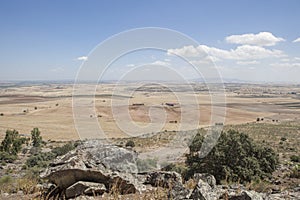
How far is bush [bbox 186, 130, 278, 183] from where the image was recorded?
16562 mm

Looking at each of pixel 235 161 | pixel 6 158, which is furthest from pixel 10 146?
pixel 235 161

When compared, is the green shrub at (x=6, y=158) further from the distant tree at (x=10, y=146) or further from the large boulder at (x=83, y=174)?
the large boulder at (x=83, y=174)

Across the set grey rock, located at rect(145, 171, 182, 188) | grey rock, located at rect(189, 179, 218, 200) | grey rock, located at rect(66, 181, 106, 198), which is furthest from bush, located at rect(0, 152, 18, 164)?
grey rock, located at rect(189, 179, 218, 200)

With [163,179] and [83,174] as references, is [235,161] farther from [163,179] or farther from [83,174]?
[83,174]

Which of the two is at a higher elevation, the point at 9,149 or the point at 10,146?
the point at 10,146

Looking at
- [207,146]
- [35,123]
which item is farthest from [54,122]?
[207,146]

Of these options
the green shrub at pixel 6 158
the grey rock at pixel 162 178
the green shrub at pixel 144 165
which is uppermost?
the grey rock at pixel 162 178

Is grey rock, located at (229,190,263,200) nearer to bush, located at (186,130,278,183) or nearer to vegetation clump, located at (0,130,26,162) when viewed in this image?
bush, located at (186,130,278,183)

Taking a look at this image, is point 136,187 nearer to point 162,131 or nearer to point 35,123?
point 162,131

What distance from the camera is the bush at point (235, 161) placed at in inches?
652

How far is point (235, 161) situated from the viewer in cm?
1698

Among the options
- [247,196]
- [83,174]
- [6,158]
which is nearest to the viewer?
[247,196]

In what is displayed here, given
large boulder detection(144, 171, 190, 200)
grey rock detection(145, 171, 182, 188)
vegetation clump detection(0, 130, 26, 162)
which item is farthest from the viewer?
vegetation clump detection(0, 130, 26, 162)

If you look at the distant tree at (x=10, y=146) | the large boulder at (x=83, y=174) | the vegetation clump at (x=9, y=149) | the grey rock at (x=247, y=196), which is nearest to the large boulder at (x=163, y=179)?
the large boulder at (x=83, y=174)
